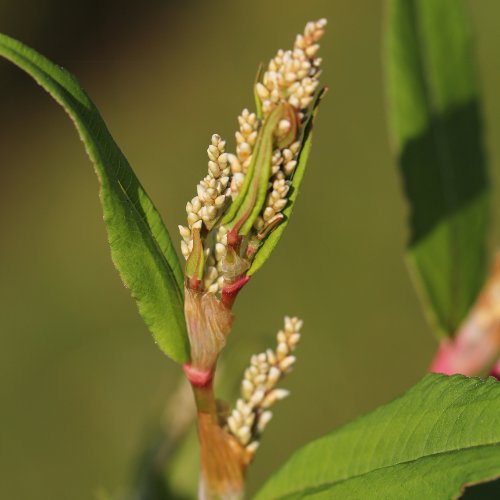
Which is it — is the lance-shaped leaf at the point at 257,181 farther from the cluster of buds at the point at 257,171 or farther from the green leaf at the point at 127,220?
the green leaf at the point at 127,220

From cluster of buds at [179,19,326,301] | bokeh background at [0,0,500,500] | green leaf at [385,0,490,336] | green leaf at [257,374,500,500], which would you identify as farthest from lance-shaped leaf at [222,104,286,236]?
bokeh background at [0,0,500,500]

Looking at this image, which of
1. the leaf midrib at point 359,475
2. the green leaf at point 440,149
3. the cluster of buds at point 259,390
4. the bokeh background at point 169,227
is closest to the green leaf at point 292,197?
the cluster of buds at point 259,390

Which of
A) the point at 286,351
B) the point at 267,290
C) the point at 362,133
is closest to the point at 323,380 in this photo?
the point at 267,290

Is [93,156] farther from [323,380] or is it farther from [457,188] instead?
[323,380]

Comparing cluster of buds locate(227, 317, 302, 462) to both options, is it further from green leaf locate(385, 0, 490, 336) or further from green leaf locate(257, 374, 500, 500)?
green leaf locate(385, 0, 490, 336)

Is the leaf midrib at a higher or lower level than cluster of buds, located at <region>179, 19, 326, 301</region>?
lower
